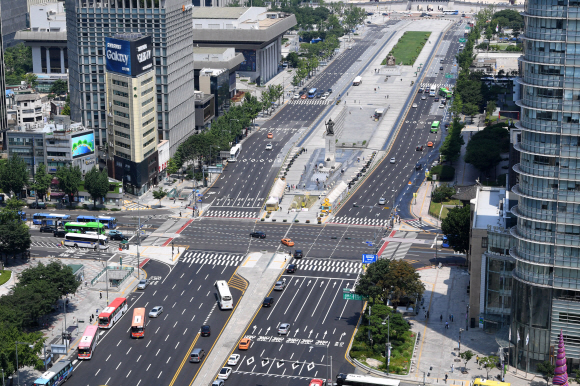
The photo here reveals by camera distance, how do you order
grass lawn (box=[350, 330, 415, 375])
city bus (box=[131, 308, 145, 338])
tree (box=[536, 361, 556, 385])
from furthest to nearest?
1. city bus (box=[131, 308, 145, 338])
2. grass lawn (box=[350, 330, 415, 375])
3. tree (box=[536, 361, 556, 385])

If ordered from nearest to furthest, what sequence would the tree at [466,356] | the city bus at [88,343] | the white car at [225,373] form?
1. the white car at [225,373]
2. the tree at [466,356]
3. the city bus at [88,343]

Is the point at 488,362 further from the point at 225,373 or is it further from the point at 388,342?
the point at 225,373

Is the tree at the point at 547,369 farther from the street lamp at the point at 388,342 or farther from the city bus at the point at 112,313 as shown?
the city bus at the point at 112,313

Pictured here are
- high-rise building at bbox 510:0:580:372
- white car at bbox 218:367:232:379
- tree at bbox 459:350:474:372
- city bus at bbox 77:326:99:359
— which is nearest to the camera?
high-rise building at bbox 510:0:580:372

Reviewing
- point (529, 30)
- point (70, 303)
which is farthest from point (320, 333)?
point (529, 30)

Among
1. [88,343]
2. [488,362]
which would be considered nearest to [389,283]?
[488,362]

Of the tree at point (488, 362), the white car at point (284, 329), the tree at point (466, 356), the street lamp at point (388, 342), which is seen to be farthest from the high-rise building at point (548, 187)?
the white car at point (284, 329)

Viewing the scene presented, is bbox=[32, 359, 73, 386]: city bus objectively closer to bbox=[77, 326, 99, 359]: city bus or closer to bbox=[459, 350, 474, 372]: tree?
bbox=[77, 326, 99, 359]: city bus

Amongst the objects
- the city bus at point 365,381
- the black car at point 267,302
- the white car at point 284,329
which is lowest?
the white car at point 284,329

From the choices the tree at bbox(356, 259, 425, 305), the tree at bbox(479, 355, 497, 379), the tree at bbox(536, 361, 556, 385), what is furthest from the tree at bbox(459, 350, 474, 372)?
the tree at bbox(356, 259, 425, 305)
